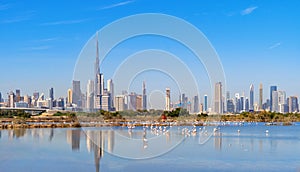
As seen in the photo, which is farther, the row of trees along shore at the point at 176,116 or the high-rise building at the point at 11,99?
the high-rise building at the point at 11,99

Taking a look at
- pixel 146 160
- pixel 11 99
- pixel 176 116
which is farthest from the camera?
pixel 11 99

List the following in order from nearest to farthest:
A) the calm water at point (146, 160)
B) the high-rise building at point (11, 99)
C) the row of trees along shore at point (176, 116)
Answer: the calm water at point (146, 160) < the row of trees along shore at point (176, 116) < the high-rise building at point (11, 99)

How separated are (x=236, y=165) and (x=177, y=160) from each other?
250cm

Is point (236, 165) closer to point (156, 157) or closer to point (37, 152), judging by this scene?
point (156, 157)

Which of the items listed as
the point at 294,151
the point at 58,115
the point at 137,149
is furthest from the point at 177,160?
the point at 58,115

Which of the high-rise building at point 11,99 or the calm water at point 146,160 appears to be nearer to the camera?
the calm water at point 146,160

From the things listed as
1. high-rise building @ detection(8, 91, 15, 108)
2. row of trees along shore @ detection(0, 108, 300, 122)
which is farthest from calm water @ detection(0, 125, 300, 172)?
high-rise building @ detection(8, 91, 15, 108)

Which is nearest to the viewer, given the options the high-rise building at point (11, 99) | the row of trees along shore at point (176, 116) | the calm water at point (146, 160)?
the calm water at point (146, 160)

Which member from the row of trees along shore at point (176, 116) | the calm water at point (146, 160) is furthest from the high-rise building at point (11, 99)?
the calm water at point (146, 160)

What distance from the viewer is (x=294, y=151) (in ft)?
75.0

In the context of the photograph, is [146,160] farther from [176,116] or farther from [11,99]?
[11,99]

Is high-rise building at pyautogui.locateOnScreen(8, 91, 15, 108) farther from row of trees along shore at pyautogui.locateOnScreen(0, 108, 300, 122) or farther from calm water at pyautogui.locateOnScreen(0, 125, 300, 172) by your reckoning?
calm water at pyautogui.locateOnScreen(0, 125, 300, 172)

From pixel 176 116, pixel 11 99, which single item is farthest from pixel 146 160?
pixel 11 99

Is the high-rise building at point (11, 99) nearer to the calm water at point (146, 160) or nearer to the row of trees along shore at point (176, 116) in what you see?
the row of trees along shore at point (176, 116)
